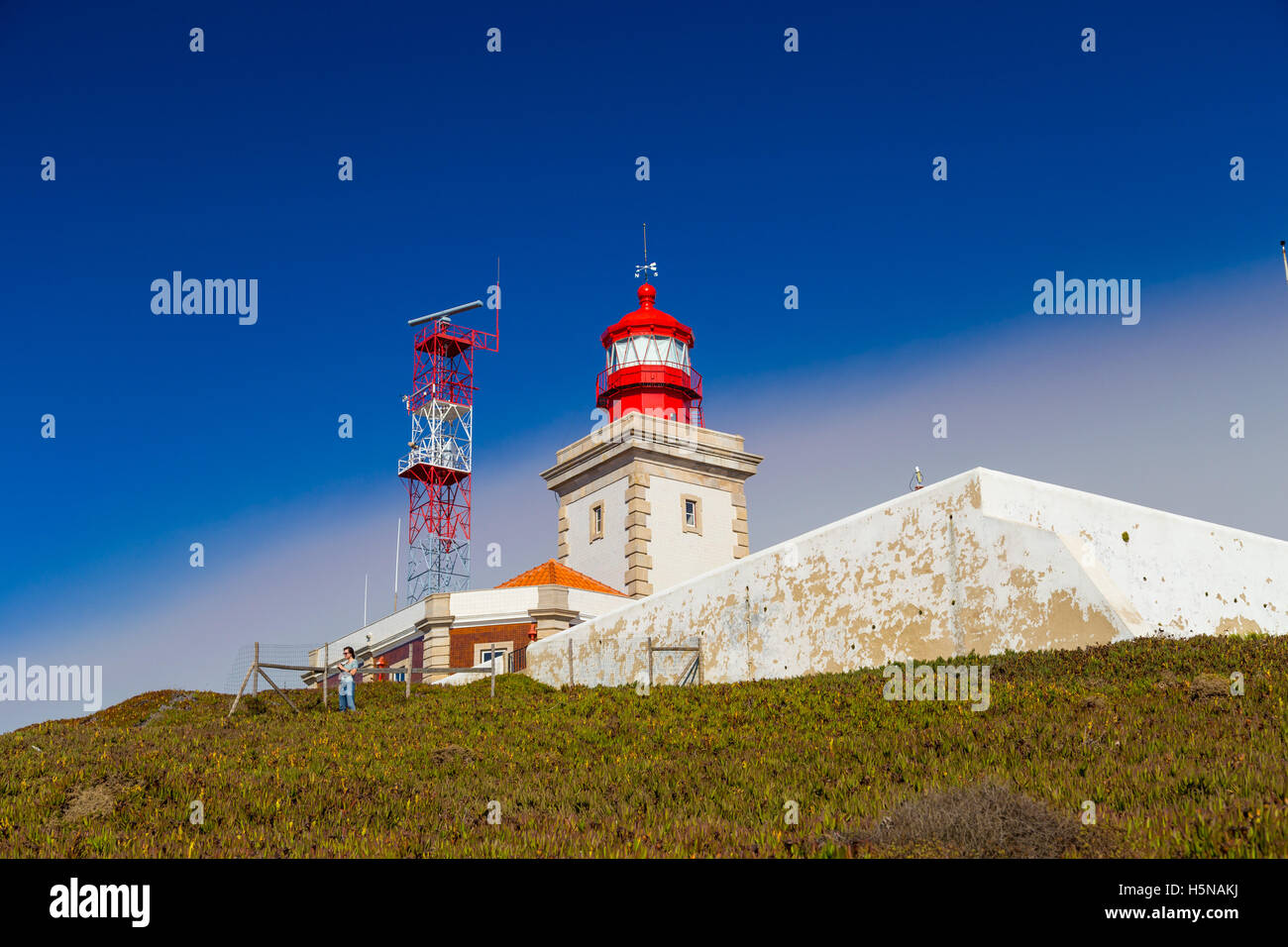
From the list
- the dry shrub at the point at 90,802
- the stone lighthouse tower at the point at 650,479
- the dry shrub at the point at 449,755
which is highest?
the stone lighthouse tower at the point at 650,479

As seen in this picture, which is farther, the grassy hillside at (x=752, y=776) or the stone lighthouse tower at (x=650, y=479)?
the stone lighthouse tower at (x=650, y=479)

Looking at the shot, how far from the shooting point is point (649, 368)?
3688 centimetres

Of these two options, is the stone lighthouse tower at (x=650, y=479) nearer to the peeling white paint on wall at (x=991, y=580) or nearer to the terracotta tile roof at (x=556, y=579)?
the terracotta tile roof at (x=556, y=579)

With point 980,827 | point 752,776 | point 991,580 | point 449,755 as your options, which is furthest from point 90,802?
point 991,580

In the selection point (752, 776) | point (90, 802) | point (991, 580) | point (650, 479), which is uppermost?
point (650, 479)

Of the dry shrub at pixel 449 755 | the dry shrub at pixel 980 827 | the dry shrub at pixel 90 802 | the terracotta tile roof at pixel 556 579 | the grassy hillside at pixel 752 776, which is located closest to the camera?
the dry shrub at pixel 980 827

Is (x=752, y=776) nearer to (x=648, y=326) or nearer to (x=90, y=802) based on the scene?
(x=90, y=802)

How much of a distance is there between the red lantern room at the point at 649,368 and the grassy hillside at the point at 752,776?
20.9m

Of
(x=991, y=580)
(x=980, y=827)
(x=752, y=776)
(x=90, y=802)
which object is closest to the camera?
(x=980, y=827)

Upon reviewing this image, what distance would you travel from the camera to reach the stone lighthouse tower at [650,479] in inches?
1288

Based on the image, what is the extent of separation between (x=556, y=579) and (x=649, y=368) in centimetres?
933

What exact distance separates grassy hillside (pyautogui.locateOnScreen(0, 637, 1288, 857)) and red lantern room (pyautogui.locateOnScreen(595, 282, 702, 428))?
68.5 ft

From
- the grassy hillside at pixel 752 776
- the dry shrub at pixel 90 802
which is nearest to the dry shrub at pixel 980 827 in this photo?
the grassy hillside at pixel 752 776
